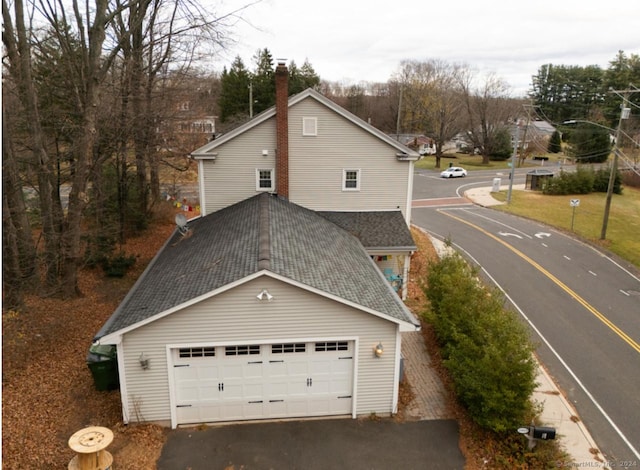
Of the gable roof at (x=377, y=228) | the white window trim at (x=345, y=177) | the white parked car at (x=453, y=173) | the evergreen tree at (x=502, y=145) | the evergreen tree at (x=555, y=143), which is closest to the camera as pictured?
the gable roof at (x=377, y=228)

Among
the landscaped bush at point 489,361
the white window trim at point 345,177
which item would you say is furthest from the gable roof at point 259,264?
the white window trim at point 345,177

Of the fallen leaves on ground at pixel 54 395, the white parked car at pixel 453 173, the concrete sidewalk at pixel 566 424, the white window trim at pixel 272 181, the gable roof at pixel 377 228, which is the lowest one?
the concrete sidewalk at pixel 566 424

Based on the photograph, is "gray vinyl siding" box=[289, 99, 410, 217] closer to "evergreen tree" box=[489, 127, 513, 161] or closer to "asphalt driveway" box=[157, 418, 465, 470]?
"asphalt driveway" box=[157, 418, 465, 470]

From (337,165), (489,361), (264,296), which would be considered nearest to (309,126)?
(337,165)

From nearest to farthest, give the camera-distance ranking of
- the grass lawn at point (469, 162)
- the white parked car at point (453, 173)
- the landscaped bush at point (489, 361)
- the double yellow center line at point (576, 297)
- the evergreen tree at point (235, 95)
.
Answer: the landscaped bush at point (489, 361)
the double yellow center line at point (576, 297)
the white parked car at point (453, 173)
the evergreen tree at point (235, 95)
the grass lawn at point (469, 162)

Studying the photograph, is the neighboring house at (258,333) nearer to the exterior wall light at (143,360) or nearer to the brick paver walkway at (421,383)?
the exterior wall light at (143,360)
